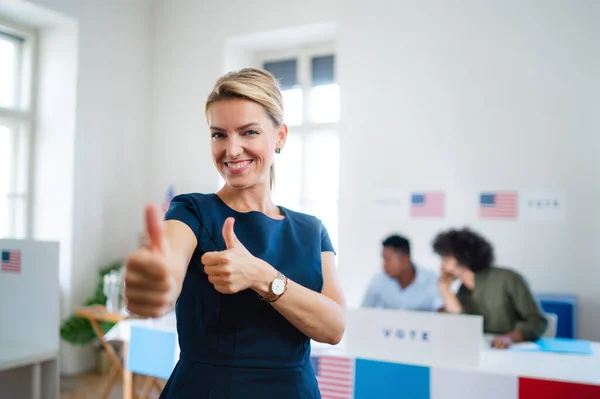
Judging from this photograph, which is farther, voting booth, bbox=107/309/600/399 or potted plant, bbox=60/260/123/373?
potted plant, bbox=60/260/123/373

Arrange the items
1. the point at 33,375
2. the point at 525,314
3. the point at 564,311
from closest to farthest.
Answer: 1. the point at 33,375
2. the point at 525,314
3. the point at 564,311

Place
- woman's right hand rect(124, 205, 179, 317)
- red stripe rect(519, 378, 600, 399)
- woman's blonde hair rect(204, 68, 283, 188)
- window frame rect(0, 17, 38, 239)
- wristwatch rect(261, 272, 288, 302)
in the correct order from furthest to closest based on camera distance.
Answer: window frame rect(0, 17, 38, 239), red stripe rect(519, 378, 600, 399), woman's blonde hair rect(204, 68, 283, 188), wristwatch rect(261, 272, 288, 302), woman's right hand rect(124, 205, 179, 317)

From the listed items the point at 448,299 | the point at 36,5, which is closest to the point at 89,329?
the point at 36,5

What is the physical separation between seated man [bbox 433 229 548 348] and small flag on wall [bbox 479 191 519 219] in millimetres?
573

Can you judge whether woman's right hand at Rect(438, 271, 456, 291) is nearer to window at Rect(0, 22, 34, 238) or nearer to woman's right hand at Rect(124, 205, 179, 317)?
woman's right hand at Rect(124, 205, 179, 317)

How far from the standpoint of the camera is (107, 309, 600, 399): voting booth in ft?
7.24

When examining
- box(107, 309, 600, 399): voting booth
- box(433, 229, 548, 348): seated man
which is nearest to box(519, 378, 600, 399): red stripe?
box(107, 309, 600, 399): voting booth

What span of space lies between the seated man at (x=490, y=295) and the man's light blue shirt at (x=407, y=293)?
2.03ft

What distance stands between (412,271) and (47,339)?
323 cm

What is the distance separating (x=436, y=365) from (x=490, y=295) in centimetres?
160

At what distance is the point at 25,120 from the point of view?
5.43 meters

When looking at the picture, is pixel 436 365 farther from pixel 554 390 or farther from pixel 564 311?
pixel 564 311

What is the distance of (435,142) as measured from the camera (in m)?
4.95

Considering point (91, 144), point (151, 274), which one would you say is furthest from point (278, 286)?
point (91, 144)
